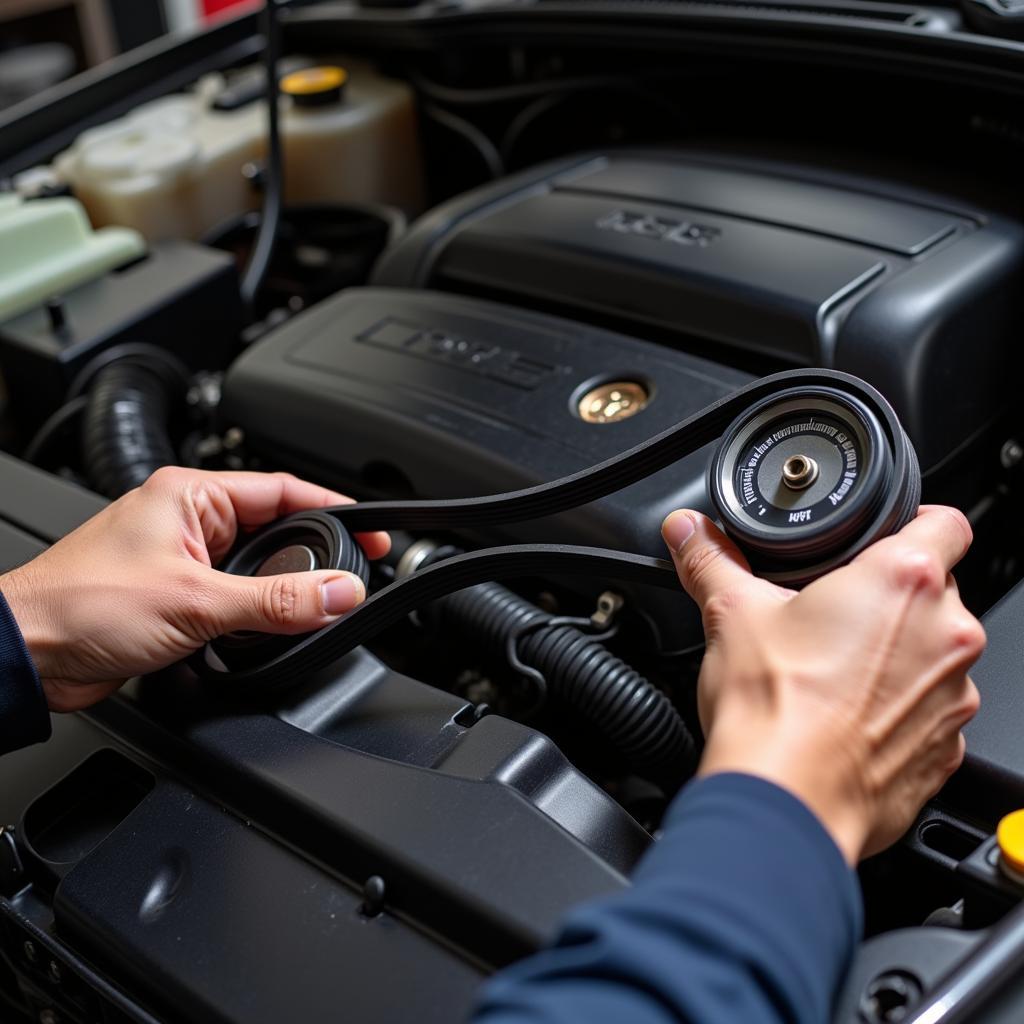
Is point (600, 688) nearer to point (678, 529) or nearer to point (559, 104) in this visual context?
point (678, 529)

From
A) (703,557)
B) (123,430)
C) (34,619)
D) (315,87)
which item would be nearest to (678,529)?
(703,557)

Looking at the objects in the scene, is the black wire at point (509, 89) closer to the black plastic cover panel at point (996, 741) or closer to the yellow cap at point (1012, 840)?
the black plastic cover panel at point (996, 741)

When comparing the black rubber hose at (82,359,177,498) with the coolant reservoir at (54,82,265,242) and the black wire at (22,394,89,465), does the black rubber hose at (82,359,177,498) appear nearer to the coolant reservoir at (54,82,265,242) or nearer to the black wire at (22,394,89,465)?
the black wire at (22,394,89,465)

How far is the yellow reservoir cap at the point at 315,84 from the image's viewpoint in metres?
1.32

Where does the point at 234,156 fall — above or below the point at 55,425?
above

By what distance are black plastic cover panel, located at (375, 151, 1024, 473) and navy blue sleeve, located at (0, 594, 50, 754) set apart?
18.8 inches

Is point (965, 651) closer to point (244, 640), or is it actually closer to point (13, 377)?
point (244, 640)

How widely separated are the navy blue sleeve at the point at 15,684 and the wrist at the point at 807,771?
0.39 meters

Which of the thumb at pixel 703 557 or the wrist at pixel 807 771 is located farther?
the thumb at pixel 703 557

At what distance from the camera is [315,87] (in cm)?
132

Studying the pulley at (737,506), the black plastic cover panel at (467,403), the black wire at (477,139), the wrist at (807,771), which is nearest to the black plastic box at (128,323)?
the black plastic cover panel at (467,403)

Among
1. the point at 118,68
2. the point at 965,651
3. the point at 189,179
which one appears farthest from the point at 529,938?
the point at 118,68

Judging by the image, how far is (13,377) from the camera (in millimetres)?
1088

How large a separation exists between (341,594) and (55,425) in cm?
46
